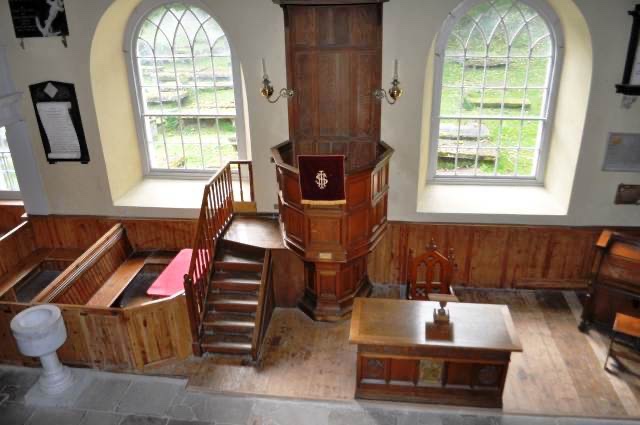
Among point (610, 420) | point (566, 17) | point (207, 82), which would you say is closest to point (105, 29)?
point (207, 82)

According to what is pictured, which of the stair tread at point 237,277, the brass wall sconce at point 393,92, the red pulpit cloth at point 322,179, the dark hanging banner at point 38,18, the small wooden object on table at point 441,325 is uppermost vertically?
the dark hanging banner at point 38,18

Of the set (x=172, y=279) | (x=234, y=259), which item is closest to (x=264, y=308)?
(x=234, y=259)

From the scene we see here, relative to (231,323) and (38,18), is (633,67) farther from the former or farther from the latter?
(38,18)

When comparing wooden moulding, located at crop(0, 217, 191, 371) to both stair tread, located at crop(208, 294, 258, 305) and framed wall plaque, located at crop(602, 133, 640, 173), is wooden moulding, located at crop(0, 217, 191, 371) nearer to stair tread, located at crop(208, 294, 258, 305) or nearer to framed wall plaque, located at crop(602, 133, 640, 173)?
stair tread, located at crop(208, 294, 258, 305)

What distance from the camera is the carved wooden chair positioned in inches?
241

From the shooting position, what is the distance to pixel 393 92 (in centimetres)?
645

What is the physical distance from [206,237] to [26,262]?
130 inches

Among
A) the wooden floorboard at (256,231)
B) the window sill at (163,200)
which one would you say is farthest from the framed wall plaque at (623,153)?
the window sill at (163,200)

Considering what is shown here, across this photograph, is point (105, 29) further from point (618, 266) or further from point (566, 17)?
point (618, 266)

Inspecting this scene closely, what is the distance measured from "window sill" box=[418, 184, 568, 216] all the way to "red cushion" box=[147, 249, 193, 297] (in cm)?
342

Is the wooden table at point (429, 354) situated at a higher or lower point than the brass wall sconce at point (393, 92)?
lower

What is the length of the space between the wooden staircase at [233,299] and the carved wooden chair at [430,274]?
192 cm

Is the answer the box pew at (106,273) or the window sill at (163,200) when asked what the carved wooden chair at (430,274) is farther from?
the box pew at (106,273)

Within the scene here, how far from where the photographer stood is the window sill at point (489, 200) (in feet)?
23.9
